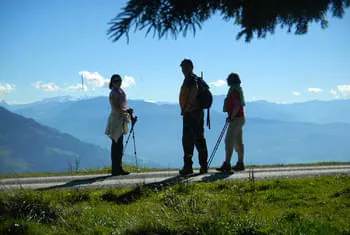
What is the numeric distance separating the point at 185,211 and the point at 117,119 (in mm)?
6557

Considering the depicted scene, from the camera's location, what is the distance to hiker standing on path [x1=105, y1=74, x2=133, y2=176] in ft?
41.1

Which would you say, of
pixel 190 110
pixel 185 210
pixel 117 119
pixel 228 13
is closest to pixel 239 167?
pixel 190 110

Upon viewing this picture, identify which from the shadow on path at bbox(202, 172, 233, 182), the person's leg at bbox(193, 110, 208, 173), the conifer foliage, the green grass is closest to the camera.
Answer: the conifer foliage

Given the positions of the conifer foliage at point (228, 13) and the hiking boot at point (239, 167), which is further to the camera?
the hiking boot at point (239, 167)

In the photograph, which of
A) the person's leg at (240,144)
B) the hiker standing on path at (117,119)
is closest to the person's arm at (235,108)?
the person's leg at (240,144)

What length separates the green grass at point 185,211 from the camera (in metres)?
6.00

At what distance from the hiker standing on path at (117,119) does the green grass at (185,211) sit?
10.3ft

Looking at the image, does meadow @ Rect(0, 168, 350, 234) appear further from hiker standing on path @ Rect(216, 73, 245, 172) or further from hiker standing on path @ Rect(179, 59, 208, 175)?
hiker standing on path @ Rect(216, 73, 245, 172)

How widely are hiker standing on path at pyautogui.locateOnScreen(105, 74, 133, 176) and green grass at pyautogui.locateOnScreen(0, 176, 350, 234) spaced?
3.14m

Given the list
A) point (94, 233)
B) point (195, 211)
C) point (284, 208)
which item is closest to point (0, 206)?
point (94, 233)

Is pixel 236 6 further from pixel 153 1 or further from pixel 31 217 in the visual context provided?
pixel 31 217

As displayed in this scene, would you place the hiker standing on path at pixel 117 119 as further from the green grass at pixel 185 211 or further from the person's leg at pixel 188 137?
the green grass at pixel 185 211

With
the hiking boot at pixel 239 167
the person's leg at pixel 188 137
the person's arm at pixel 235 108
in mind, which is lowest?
the hiking boot at pixel 239 167

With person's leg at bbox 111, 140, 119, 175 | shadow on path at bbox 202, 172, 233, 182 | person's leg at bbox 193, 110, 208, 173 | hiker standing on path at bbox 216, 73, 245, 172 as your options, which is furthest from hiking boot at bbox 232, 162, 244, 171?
person's leg at bbox 111, 140, 119, 175
